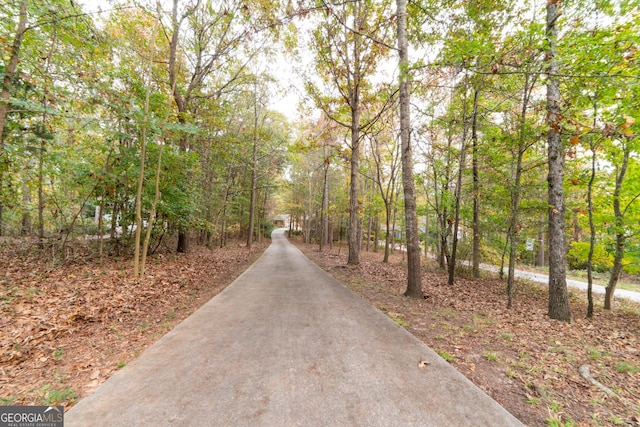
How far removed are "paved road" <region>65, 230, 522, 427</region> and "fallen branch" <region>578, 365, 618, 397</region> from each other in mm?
1608

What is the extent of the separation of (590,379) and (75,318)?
25.7 feet

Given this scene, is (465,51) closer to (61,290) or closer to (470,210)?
(470,210)

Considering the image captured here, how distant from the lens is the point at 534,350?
368cm

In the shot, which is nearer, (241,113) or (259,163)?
(241,113)

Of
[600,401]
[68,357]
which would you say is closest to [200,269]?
[68,357]

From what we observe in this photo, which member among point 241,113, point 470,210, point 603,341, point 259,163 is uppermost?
point 241,113

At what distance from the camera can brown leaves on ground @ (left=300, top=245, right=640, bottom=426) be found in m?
2.46

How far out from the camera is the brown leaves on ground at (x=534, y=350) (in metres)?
2.46

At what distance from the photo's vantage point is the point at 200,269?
8.63m

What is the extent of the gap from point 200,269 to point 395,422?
8.38 m

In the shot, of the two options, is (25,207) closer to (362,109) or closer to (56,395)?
(56,395)

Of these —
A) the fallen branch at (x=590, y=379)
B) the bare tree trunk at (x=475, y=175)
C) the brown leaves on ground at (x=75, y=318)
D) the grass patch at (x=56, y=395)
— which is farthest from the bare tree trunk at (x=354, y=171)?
the grass patch at (x=56, y=395)

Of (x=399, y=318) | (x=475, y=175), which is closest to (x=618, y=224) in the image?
(x=475, y=175)

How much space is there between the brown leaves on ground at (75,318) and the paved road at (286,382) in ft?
1.60
